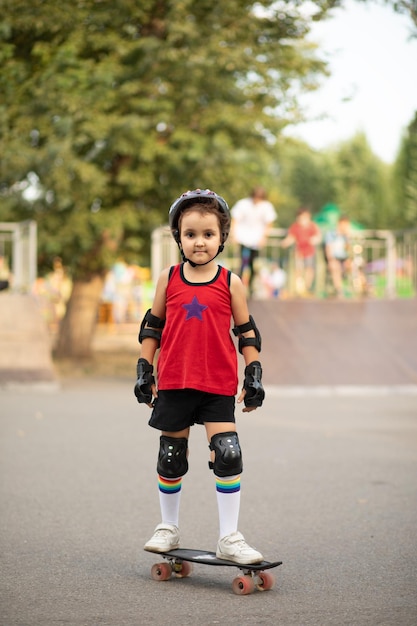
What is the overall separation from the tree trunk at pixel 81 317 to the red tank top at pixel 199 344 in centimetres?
1552

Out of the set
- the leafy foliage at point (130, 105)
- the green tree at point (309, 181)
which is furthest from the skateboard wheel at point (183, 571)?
the green tree at point (309, 181)

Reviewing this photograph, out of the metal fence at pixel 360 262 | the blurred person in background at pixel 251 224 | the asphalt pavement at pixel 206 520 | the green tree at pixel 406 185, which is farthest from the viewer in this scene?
the green tree at pixel 406 185

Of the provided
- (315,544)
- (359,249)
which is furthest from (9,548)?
(359,249)

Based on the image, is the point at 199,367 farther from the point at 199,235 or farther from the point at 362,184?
the point at 362,184

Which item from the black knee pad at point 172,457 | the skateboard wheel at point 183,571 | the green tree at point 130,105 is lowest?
the skateboard wheel at point 183,571

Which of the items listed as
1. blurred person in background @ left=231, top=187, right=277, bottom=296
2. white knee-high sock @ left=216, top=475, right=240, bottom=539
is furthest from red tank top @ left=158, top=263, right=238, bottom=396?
blurred person in background @ left=231, top=187, right=277, bottom=296

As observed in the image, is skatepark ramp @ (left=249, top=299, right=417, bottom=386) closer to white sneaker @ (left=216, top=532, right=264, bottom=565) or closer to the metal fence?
the metal fence

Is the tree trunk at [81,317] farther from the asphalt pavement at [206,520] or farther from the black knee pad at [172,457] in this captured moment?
the black knee pad at [172,457]

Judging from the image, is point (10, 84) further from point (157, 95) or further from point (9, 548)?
point (9, 548)

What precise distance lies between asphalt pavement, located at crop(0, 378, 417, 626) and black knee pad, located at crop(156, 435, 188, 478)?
444mm

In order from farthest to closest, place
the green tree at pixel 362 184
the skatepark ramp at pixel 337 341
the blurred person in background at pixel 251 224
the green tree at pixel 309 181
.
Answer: the green tree at pixel 309 181 → the green tree at pixel 362 184 → the blurred person in background at pixel 251 224 → the skatepark ramp at pixel 337 341

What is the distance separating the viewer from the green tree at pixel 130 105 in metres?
16.8

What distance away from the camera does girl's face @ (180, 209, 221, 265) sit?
4973mm

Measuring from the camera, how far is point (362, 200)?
6438cm
